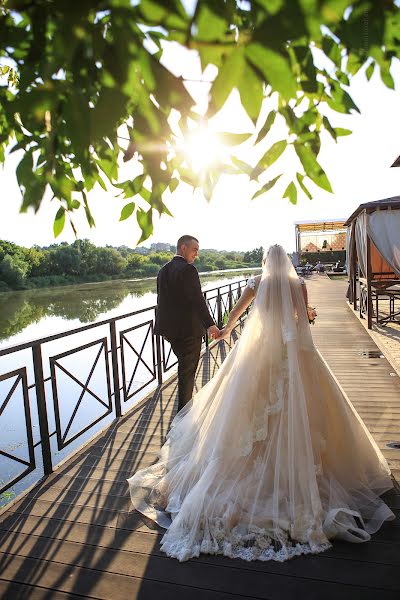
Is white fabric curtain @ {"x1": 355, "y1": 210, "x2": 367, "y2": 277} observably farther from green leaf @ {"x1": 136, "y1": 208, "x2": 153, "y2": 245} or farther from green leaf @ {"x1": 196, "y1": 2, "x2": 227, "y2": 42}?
green leaf @ {"x1": 196, "y1": 2, "x2": 227, "y2": 42}

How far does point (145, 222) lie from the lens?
1.26 m

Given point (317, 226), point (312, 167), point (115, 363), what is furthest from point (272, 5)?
point (317, 226)

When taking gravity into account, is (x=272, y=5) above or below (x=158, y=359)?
above

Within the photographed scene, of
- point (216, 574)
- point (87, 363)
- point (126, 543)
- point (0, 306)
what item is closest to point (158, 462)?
point (126, 543)

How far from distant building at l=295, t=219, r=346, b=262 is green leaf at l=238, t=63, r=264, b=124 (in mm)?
21307

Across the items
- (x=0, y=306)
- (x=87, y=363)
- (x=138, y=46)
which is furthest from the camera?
(x=0, y=306)

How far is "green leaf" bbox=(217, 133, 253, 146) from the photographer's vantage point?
0.85 meters

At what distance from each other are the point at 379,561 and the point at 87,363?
29.3 feet

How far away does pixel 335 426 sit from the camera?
2465 mm

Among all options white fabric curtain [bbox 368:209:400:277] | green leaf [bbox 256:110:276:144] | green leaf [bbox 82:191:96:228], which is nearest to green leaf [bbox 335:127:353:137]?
green leaf [bbox 256:110:276:144]

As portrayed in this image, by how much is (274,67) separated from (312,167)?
400 millimetres

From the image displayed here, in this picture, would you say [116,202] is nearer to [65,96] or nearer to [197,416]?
[65,96]

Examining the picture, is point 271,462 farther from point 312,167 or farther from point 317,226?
point 317,226

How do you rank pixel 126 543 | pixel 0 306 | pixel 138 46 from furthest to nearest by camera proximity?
pixel 0 306 → pixel 126 543 → pixel 138 46
